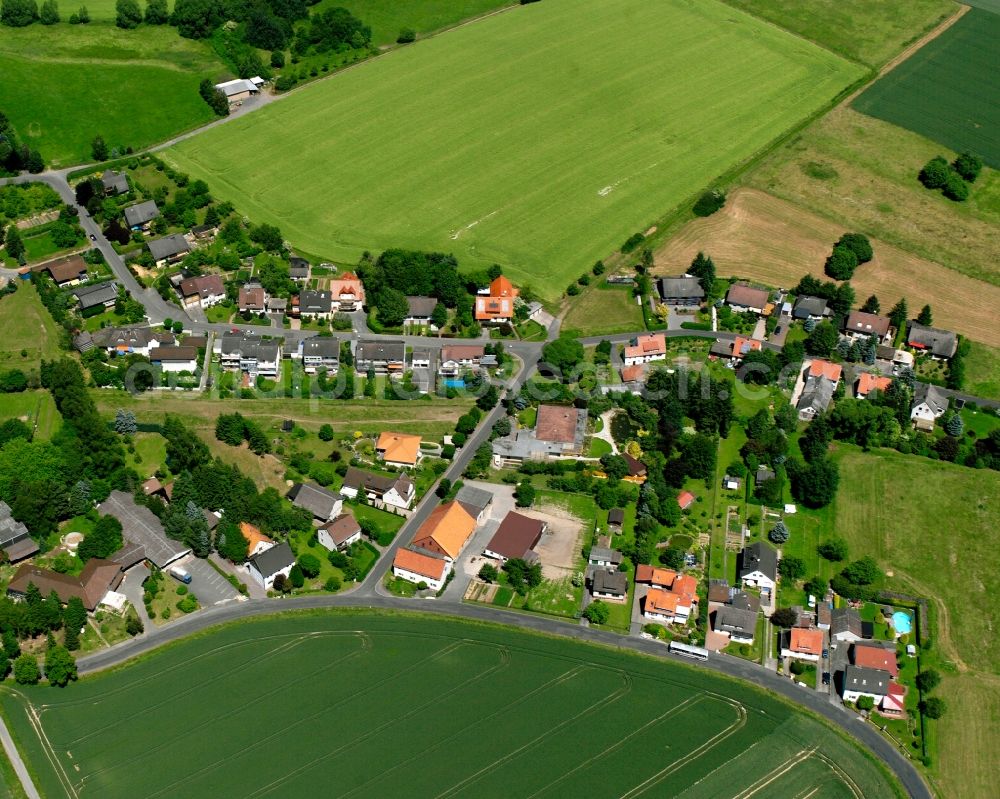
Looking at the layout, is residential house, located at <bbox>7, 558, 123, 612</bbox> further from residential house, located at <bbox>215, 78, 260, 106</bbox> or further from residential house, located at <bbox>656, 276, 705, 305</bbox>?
residential house, located at <bbox>215, 78, 260, 106</bbox>

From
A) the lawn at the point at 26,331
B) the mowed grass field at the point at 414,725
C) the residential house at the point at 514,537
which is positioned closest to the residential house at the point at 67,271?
the lawn at the point at 26,331

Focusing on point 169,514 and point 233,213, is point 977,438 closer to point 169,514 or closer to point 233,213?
point 169,514

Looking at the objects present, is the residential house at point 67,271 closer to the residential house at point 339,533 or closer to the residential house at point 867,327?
the residential house at point 339,533

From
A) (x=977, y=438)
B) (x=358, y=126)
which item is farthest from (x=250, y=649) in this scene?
(x=358, y=126)

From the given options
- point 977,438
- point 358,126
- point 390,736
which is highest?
point 358,126

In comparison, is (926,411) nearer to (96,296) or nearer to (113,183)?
(96,296)

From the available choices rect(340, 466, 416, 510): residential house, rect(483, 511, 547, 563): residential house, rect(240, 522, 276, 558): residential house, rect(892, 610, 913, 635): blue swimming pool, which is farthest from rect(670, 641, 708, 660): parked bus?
rect(240, 522, 276, 558): residential house
